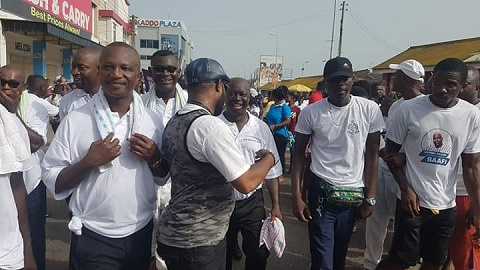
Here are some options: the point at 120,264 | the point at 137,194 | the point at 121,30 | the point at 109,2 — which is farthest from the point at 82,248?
the point at 121,30

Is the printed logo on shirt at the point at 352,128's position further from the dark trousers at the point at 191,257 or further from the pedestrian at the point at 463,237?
the dark trousers at the point at 191,257

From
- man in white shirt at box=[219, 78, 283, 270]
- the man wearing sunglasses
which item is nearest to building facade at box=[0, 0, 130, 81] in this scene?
the man wearing sunglasses

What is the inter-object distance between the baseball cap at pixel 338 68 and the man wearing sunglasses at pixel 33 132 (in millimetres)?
2229

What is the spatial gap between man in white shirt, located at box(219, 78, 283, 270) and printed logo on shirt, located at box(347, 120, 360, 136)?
624 mm

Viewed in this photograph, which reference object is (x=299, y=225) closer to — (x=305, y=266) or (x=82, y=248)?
(x=305, y=266)

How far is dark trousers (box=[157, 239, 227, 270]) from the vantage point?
85.9 inches

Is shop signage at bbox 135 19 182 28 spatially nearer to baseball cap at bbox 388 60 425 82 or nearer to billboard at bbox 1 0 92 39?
billboard at bbox 1 0 92 39

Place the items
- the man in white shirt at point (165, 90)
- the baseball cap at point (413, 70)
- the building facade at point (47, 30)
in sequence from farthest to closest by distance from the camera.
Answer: the building facade at point (47, 30), the baseball cap at point (413, 70), the man in white shirt at point (165, 90)

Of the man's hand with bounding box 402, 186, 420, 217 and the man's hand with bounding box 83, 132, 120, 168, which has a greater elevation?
the man's hand with bounding box 83, 132, 120, 168

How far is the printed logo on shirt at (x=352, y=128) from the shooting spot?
10.2ft

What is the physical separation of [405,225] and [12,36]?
57.3ft

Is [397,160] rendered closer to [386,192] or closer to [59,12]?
[386,192]

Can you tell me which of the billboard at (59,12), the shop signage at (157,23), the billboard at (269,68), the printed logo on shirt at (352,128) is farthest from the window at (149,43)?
the printed logo on shirt at (352,128)

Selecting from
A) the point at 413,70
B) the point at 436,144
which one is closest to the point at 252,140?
the point at 436,144
